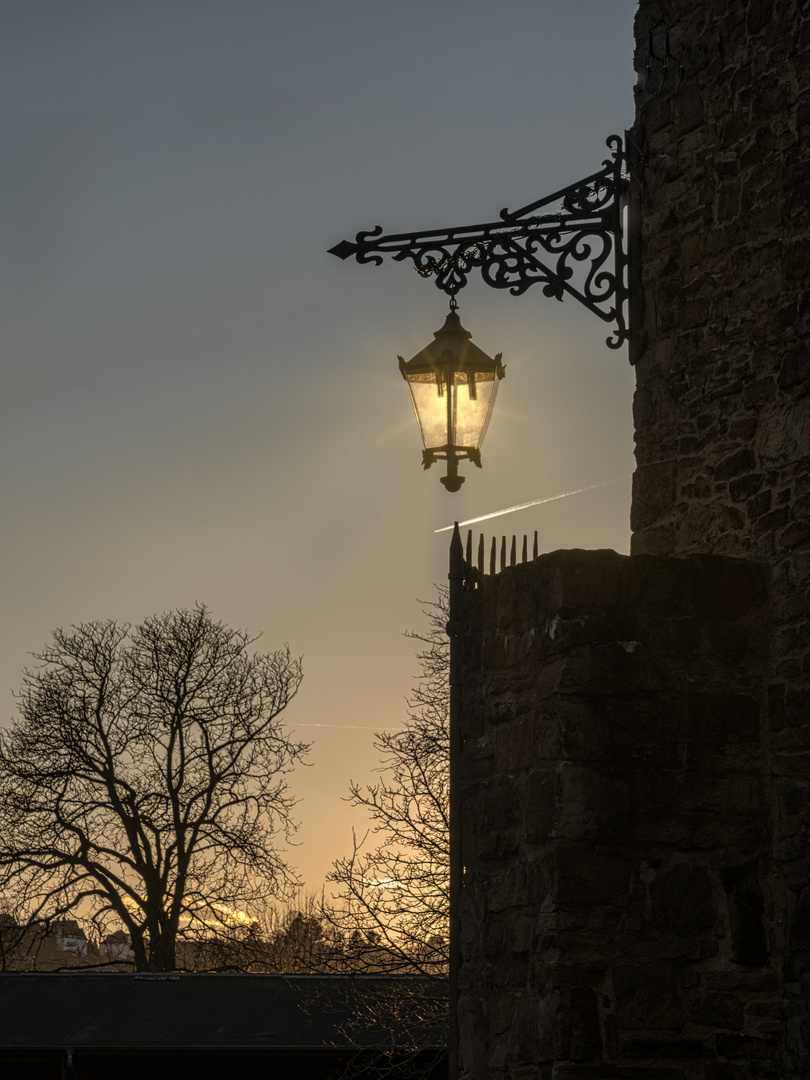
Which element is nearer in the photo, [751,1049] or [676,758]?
[751,1049]

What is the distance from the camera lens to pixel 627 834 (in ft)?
16.3

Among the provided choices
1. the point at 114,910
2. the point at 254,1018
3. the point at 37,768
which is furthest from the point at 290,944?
the point at 254,1018

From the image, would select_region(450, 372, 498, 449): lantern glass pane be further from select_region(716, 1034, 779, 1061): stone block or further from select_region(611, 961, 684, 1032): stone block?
select_region(716, 1034, 779, 1061): stone block

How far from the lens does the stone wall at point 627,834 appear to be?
15.9ft

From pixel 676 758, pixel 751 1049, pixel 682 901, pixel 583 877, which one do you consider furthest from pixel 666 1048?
pixel 676 758

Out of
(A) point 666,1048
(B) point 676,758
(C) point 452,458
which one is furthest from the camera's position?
(C) point 452,458

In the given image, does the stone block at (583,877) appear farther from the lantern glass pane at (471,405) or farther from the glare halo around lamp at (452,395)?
the lantern glass pane at (471,405)

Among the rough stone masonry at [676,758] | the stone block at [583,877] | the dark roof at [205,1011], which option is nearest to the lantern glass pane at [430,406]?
the rough stone masonry at [676,758]

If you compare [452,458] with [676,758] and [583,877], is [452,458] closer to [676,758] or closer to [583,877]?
[676,758]

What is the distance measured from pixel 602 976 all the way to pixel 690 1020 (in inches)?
14.1

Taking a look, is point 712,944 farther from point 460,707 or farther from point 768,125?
point 768,125

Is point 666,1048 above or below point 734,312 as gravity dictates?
below

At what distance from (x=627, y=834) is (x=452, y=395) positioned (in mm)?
2444

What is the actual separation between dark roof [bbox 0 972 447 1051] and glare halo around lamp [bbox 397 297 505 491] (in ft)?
35.0
